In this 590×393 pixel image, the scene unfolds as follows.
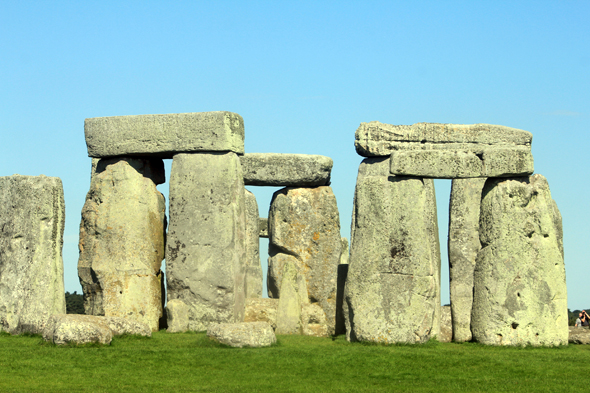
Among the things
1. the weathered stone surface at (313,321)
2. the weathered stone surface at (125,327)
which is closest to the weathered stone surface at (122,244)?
the weathered stone surface at (125,327)

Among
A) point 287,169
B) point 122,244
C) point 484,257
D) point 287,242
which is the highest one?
point 287,169

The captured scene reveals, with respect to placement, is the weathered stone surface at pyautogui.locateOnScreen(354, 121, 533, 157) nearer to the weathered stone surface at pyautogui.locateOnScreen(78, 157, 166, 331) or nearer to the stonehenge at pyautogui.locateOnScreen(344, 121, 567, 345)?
the stonehenge at pyautogui.locateOnScreen(344, 121, 567, 345)

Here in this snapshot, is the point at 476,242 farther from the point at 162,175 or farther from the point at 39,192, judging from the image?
the point at 39,192

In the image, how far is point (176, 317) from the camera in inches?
614

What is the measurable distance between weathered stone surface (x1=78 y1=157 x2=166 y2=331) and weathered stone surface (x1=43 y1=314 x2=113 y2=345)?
3.06 metres

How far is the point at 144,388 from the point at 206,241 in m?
5.55

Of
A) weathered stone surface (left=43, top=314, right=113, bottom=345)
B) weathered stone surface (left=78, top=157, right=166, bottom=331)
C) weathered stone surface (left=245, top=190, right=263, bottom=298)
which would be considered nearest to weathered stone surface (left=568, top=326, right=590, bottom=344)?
weathered stone surface (left=78, top=157, right=166, bottom=331)

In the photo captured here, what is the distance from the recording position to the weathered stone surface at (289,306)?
1582 centimetres

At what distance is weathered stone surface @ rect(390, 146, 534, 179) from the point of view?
13.3m

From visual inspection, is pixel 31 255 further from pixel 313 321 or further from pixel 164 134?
pixel 313 321

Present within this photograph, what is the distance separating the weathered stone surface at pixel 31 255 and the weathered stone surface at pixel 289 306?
3.63 m

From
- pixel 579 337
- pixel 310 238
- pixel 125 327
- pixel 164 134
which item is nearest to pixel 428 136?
pixel 310 238

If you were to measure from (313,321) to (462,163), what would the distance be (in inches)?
184

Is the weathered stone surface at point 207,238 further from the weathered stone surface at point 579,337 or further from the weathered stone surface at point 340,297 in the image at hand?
the weathered stone surface at point 579,337
